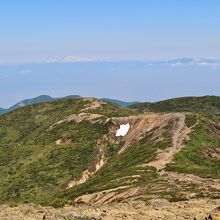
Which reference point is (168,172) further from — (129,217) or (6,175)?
(6,175)

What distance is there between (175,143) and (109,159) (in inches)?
1199

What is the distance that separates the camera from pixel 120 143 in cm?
15250

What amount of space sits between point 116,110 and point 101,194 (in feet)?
405

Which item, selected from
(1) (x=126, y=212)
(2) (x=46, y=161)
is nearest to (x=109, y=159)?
(2) (x=46, y=161)

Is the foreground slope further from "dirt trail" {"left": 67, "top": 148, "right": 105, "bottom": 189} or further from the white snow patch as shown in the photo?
the white snow patch

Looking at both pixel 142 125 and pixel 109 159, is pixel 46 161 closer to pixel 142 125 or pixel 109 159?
pixel 109 159

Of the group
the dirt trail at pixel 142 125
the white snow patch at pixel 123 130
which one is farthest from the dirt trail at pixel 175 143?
the white snow patch at pixel 123 130

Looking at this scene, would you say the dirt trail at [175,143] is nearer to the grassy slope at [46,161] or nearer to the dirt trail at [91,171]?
the dirt trail at [91,171]

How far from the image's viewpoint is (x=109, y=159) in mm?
142250

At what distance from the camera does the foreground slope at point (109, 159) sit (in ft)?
266

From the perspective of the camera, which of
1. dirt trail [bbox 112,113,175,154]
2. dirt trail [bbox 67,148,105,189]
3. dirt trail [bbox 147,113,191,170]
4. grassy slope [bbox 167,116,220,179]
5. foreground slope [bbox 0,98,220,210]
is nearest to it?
foreground slope [bbox 0,98,220,210]

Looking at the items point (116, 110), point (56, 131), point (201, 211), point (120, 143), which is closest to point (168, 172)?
→ point (201, 211)

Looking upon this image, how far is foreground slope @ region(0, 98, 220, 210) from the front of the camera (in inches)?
3189

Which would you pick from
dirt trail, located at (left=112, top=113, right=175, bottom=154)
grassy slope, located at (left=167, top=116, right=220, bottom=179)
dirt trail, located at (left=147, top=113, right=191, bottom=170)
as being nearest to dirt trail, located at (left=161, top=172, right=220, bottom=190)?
grassy slope, located at (left=167, top=116, right=220, bottom=179)
